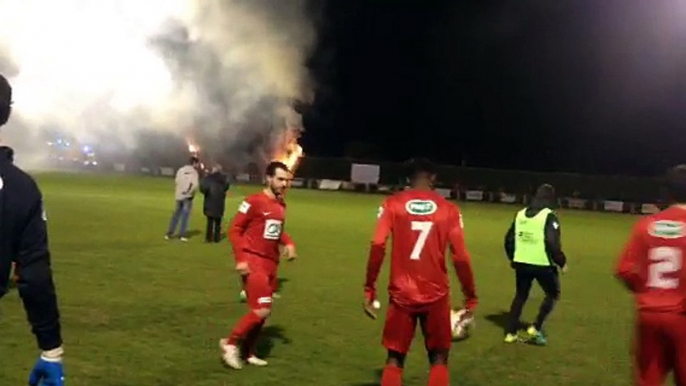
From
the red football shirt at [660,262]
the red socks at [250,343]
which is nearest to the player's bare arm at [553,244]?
the red socks at [250,343]

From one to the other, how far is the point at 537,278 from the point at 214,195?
37.2ft

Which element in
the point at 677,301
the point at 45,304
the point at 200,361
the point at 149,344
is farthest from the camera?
the point at 149,344

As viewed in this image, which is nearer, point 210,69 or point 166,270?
point 166,270

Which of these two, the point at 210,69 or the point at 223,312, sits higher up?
the point at 210,69

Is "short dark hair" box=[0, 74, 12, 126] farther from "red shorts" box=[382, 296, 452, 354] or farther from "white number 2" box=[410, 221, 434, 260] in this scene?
"red shorts" box=[382, 296, 452, 354]

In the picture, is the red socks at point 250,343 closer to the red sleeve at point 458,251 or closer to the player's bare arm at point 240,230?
the player's bare arm at point 240,230

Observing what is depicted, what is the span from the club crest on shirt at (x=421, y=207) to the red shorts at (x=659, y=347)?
174 centimetres

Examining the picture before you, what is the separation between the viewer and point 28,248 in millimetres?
4086

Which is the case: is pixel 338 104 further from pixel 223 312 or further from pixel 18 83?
pixel 223 312

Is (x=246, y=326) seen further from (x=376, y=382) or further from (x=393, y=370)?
(x=393, y=370)

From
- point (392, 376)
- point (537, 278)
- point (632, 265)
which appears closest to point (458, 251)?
point (392, 376)

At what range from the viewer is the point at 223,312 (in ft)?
39.6

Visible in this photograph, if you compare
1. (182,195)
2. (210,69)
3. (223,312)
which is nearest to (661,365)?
(223,312)

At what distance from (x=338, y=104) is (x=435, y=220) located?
70.4m
